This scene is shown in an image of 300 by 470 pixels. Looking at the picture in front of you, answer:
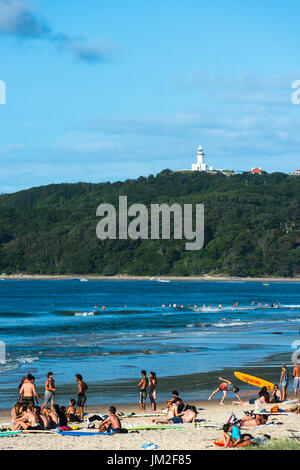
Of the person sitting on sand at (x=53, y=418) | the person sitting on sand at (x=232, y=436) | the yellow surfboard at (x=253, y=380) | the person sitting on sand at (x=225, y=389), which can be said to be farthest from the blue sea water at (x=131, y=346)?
the person sitting on sand at (x=232, y=436)

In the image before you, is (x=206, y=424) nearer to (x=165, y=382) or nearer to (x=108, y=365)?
(x=165, y=382)

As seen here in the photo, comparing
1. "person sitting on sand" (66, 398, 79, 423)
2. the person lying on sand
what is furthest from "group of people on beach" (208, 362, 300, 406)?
"person sitting on sand" (66, 398, 79, 423)

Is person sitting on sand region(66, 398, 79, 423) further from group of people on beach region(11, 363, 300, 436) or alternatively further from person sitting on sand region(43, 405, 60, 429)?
person sitting on sand region(43, 405, 60, 429)

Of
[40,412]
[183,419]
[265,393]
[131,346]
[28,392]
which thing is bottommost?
[131,346]

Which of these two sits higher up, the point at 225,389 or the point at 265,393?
the point at 265,393

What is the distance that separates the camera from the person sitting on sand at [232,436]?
17531mm

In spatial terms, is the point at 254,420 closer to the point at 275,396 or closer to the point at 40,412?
the point at 275,396

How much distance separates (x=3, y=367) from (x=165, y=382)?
782 centimetres

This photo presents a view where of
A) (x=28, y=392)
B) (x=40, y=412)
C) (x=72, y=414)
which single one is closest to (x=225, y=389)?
(x=72, y=414)

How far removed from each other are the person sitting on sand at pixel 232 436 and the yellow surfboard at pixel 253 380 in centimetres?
971

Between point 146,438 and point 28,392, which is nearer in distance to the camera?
point 146,438

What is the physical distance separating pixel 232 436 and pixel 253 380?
1090cm

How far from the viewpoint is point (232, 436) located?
17797 mm
